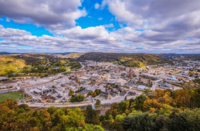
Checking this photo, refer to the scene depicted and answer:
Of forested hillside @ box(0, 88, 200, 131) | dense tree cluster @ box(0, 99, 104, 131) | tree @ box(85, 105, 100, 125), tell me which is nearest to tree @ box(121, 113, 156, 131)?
forested hillside @ box(0, 88, 200, 131)

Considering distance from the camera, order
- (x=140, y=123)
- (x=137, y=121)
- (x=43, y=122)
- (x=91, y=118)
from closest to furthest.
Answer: (x=140, y=123)
(x=137, y=121)
(x=43, y=122)
(x=91, y=118)

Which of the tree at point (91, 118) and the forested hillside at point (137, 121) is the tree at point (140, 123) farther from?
the tree at point (91, 118)

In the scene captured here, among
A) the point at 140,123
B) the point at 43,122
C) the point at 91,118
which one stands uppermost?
the point at 140,123

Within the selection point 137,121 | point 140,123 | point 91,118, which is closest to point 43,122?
point 91,118

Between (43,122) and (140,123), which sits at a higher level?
(140,123)

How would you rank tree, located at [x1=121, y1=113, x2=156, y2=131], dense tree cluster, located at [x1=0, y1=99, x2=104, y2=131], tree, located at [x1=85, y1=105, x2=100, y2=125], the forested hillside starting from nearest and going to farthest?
the forested hillside
dense tree cluster, located at [x1=0, y1=99, x2=104, y2=131]
tree, located at [x1=121, y1=113, x2=156, y2=131]
tree, located at [x1=85, y1=105, x2=100, y2=125]

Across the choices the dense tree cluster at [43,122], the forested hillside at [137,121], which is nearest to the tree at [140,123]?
the forested hillside at [137,121]

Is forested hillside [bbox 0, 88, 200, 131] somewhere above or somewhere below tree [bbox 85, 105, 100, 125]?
above

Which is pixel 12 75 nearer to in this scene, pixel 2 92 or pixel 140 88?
pixel 2 92

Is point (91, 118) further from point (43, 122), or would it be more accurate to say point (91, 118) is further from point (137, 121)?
point (137, 121)

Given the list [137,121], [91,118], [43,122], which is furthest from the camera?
[91,118]

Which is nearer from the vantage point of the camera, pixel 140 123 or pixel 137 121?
pixel 140 123

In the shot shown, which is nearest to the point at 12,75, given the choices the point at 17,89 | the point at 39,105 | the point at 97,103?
the point at 17,89

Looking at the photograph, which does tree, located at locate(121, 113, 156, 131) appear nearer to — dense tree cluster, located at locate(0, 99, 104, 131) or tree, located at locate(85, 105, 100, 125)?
dense tree cluster, located at locate(0, 99, 104, 131)
